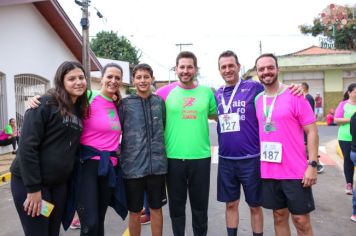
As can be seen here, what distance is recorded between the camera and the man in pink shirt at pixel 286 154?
3447mm

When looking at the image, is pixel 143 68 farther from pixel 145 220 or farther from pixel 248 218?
pixel 248 218

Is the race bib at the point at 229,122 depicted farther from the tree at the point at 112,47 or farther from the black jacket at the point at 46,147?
the tree at the point at 112,47

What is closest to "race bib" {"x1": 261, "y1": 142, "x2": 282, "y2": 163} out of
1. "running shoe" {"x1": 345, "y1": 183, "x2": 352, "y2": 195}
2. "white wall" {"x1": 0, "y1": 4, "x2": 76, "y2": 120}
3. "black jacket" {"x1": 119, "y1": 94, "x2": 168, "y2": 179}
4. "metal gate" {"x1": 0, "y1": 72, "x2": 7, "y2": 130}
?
"black jacket" {"x1": 119, "y1": 94, "x2": 168, "y2": 179}

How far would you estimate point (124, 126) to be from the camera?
385 centimetres

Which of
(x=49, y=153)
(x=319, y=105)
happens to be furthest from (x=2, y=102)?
(x=319, y=105)

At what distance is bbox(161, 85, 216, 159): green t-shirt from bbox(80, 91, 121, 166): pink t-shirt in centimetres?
61

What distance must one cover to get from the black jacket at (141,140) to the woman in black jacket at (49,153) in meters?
0.68

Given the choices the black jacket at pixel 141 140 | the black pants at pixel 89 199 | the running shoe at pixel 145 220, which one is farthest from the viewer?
the running shoe at pixel 145 220

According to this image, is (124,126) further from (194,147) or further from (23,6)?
(23,6)

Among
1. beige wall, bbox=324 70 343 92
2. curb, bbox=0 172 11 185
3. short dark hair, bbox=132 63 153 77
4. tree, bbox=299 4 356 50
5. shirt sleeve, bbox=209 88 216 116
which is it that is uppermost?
tree, bbox=299 4 356 50

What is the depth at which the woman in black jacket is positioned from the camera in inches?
113

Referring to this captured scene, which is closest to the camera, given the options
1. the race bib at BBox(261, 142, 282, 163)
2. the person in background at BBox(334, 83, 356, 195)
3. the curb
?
the race bib at BBox(261, 142, 282, 163)

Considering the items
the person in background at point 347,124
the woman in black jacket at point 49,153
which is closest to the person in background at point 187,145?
the woman in black jacket at point 49,153

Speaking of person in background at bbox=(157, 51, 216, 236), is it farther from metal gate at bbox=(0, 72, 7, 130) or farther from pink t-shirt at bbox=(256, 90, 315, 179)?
metal gate at bbox=(0, 72, 7, 130)
